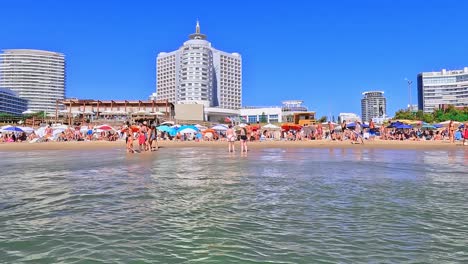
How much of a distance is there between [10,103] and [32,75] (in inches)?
1292

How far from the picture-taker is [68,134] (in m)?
41.3

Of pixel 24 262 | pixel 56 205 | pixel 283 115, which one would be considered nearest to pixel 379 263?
pixel 24 262

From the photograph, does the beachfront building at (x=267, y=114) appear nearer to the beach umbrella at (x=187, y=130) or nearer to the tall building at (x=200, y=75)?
the tall building at (x=200, y=75)

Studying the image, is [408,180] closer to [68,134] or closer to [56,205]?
[56,205]

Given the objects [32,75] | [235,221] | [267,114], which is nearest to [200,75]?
[267,114]

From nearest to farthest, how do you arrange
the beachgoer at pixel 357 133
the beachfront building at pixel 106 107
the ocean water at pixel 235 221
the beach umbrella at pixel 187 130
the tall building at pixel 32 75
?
the ocean water at pixel 235 221
the beachgoer at pixel 357 133
the beach umbrella at pixel 187 130
the beachfront building at pixel 106 107
the tall building at pixel 32 75

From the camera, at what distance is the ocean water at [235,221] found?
13.3 ft

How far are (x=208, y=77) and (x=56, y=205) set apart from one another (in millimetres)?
151369

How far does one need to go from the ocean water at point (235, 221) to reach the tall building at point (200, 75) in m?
136

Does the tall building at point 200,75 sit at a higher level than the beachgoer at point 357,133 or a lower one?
higher

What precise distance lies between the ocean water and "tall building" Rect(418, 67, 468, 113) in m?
173

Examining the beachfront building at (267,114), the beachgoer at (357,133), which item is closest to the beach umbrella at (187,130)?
the beachgoer at (357,133)

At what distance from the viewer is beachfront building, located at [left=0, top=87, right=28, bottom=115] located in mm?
146975

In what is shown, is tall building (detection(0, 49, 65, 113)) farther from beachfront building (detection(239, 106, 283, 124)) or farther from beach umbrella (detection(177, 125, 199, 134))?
beach umbrella (detection(177, 125, 199, 134))
